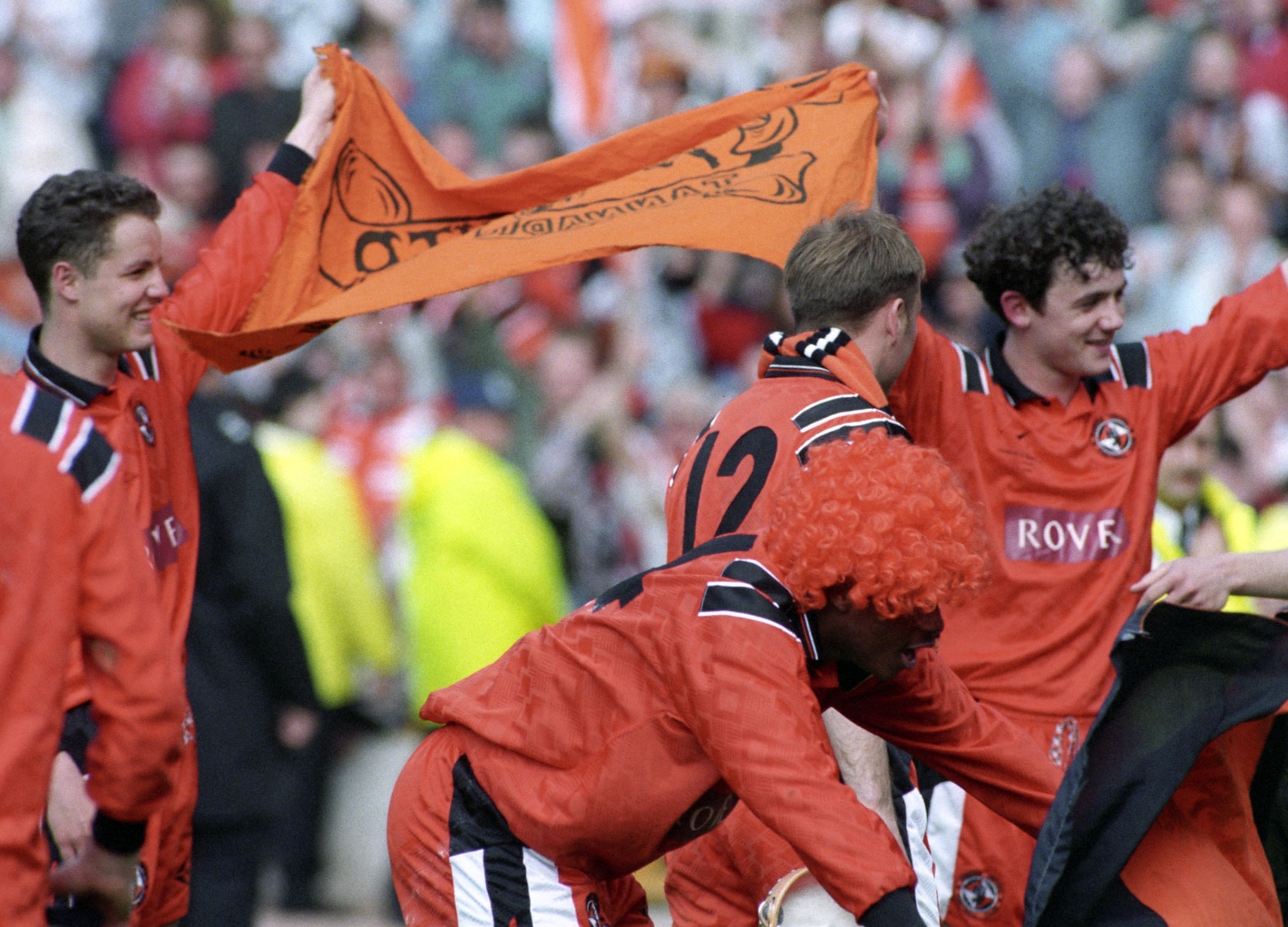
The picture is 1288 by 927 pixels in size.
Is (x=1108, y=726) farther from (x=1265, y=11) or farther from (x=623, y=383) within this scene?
(x=1265, y=11)

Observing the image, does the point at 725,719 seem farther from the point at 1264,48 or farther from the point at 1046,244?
the point at 1264,48

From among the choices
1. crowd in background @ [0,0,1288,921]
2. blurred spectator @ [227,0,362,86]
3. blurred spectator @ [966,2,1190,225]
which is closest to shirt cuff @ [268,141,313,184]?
crowd in background @ [0,0,1288,921]

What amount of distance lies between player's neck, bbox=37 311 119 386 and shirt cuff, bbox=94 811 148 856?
122 centimetres

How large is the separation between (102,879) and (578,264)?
6.99 m

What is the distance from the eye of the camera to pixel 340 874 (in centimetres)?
836

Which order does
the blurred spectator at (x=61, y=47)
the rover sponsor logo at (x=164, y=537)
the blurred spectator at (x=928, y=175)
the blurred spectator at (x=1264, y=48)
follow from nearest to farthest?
the rover sponsor logo at (x=164, y=537) < the blurred spectator at (x=1264, y=48) < the blurred spectator at (x=928, y=175) < the blurred spectator at (x=61, y=47)

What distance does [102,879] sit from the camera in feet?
11.1

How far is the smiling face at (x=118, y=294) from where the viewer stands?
411 cm

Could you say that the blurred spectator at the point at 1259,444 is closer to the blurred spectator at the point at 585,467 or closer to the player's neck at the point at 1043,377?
the blurred spectator at the point at 585,467

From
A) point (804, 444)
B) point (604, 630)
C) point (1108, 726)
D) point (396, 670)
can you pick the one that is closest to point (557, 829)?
point (604, 630)

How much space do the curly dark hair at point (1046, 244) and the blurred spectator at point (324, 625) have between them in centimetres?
405

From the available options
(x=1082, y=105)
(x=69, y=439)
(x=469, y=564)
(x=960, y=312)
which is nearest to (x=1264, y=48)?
(x=1082, y=105)

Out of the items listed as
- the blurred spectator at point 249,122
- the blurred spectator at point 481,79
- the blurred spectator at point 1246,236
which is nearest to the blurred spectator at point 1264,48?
the blurred spectator at point 1246,236

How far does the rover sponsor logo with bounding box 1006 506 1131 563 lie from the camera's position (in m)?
4.61
